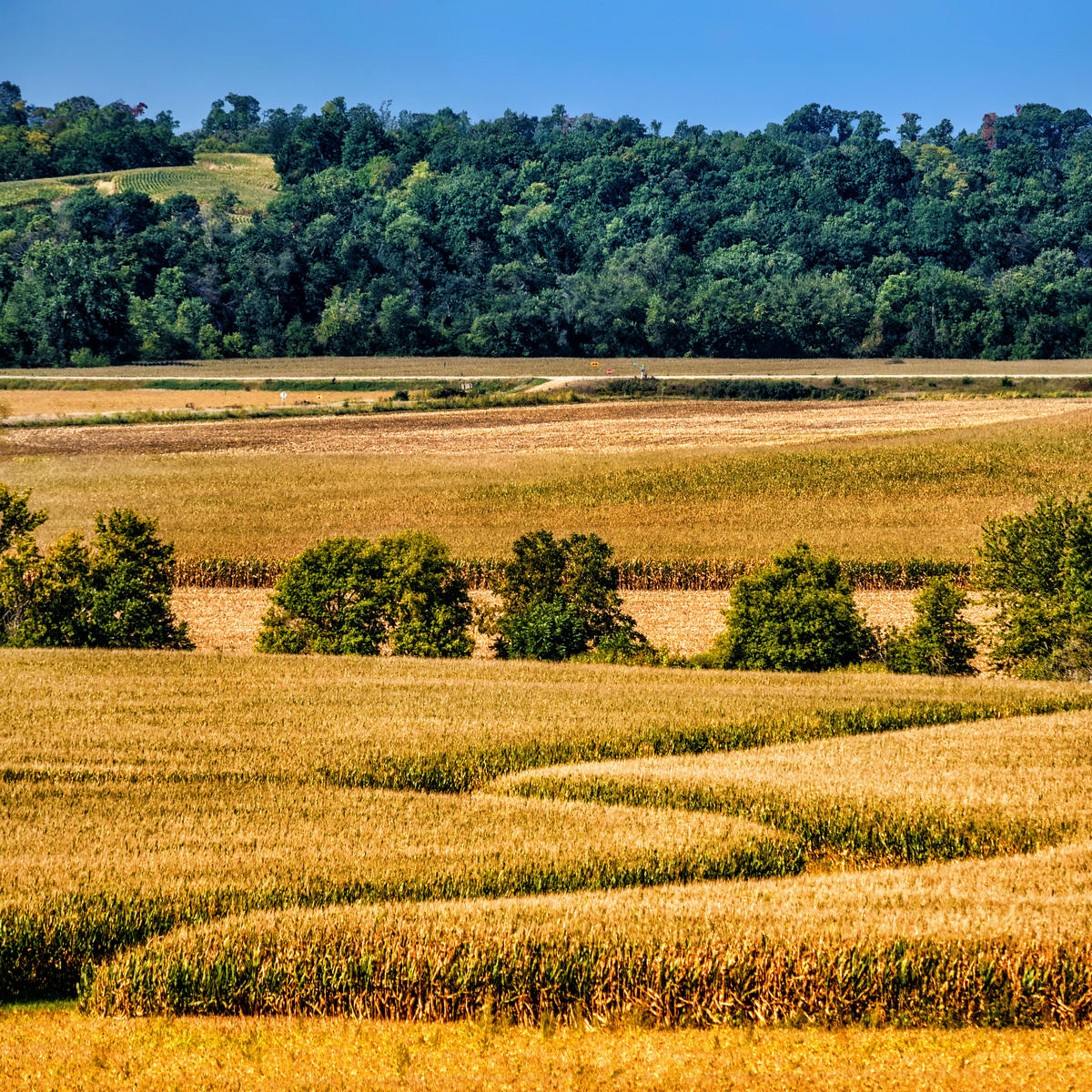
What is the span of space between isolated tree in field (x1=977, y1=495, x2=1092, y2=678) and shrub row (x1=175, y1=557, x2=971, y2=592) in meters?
9.79

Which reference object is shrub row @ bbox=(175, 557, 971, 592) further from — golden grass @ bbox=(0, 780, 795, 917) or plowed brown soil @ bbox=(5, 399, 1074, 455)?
plowed brown soil @ bbox=(5, 399, 1074, 455)

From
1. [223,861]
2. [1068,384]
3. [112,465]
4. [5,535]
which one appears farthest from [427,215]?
[223,861]

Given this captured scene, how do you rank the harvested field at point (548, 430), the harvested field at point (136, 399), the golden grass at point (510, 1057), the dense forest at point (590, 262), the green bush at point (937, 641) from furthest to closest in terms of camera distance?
the dense forest at point (590, 262)
the harvested field at point (136, 399)
the harvested field at point (548, 430)
the green bush at point (937, 641)
the golden grass at point (510, 1057)

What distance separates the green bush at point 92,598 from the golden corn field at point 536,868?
207cm

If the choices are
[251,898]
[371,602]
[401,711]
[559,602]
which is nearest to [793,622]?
[559,602]

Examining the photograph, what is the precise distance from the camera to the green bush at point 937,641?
35094 mm

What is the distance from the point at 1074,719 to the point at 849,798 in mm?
8940

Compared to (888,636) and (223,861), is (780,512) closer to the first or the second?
(888,636)

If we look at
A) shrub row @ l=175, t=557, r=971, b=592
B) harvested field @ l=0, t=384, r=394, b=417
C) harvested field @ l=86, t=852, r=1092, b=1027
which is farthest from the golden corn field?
harvested field @ l=0, t=384, r=394, b=417

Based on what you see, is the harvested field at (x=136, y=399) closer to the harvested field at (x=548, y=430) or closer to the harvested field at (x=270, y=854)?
the harvested field at (x=548, y=430)

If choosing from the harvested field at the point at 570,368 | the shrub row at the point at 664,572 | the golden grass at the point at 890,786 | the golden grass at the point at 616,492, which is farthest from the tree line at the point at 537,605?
the harvested field at the point at 570,368

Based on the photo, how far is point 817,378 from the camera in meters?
107

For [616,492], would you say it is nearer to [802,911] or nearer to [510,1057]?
[802,911]

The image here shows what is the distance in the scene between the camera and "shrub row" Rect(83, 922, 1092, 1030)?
45.9ft
